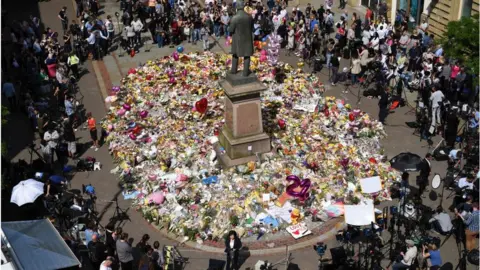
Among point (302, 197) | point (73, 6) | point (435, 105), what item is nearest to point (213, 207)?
point (302, 197)

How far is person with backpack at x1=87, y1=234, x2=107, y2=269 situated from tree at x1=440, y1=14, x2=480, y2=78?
1257 cm

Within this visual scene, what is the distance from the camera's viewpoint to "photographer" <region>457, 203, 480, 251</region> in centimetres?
1413

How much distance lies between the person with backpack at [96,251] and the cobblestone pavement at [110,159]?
1.73 metres

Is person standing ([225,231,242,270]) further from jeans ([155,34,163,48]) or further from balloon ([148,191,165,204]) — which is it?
jeans ([155,34,163,48])

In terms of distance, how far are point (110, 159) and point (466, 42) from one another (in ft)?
40.2

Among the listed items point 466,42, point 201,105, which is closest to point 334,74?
point 466,42

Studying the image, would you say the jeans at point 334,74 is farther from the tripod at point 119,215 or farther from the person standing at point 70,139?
Answer: the tripod at point 119,215

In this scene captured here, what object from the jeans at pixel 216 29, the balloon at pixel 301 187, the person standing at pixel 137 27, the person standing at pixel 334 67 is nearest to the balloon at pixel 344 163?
the balloon at pixel 301 187

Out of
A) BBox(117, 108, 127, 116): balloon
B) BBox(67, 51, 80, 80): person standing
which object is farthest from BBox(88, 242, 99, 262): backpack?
BBox(67, 51, 80, 80): person standing

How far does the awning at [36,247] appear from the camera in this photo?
11.9m

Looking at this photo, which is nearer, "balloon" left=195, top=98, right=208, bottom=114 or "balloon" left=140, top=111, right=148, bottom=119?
"balloon" left=195, top=98, right=208, bottom=114

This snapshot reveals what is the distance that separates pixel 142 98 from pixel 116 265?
9.74m

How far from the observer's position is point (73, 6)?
120 feet

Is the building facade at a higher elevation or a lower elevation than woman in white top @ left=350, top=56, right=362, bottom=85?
higher
